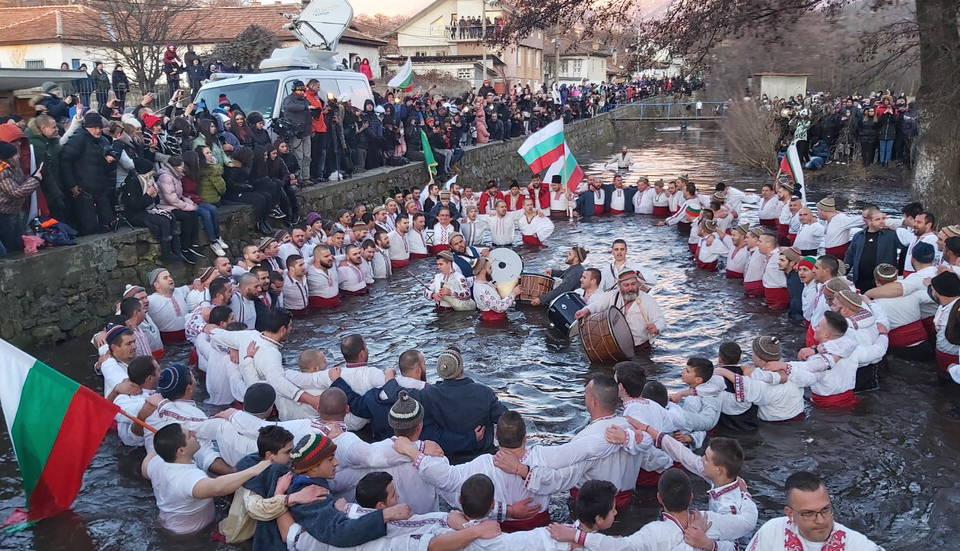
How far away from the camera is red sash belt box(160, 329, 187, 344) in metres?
8.76

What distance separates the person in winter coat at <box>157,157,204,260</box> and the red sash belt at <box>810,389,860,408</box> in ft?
28.9

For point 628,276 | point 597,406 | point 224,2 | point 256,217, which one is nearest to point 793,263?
point 628,276

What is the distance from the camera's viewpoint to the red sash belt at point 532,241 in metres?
14.6

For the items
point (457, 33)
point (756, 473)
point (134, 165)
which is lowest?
point (756, 473)

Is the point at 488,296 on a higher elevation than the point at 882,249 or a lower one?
lower

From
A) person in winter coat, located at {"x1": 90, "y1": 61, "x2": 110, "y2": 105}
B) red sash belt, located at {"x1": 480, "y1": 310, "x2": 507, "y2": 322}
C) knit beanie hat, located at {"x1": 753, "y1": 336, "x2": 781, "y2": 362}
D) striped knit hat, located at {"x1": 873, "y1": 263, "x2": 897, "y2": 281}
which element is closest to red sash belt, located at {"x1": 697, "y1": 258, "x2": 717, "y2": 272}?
red sash belt, located at {"x1": 480, "y1": 310, "x2": 507, "y2": 322}

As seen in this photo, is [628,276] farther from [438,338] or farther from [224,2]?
[224,2]

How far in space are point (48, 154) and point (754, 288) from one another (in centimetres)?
970

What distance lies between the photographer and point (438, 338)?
30.4ft

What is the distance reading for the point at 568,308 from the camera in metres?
8.65

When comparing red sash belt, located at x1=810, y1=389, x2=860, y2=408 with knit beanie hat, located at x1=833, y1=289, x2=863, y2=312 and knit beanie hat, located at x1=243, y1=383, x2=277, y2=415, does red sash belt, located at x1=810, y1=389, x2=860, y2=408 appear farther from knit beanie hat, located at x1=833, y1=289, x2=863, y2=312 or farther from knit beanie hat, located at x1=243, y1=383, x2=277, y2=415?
knit beanie hat, located at x1=243, y1=383, x2=277, y2=415

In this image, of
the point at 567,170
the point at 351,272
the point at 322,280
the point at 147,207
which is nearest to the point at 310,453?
the point at 322,280

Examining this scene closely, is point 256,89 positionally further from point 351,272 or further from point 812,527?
point 812,527

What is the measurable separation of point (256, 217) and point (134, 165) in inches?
111
